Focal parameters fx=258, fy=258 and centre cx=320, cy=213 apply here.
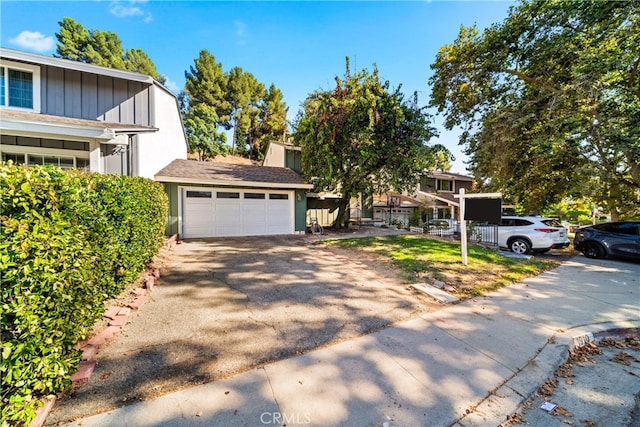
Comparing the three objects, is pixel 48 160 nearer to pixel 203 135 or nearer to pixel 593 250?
pixel 203 135

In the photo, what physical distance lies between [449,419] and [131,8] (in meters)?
13.1

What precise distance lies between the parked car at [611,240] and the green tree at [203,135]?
86.0 ft

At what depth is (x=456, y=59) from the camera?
11945 mm

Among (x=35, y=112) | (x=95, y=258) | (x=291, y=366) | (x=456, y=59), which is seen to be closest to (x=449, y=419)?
(x=291, y=366)

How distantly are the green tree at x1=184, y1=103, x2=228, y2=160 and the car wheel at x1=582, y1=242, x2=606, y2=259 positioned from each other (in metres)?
26.3

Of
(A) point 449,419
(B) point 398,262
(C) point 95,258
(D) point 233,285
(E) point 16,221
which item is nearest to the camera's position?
(E) point 16,221

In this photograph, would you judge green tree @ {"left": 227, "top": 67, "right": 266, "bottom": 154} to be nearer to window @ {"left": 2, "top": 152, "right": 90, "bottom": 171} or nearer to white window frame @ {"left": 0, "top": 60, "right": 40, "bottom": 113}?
white window frame @ {"left": 0, "top": 60, "right": 40, "bottom": 113}

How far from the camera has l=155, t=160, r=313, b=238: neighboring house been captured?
416 inches

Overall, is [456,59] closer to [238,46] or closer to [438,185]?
[238,46]

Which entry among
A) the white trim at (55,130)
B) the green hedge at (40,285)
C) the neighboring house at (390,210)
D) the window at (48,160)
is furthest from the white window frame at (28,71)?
the neighboring house at (390,210)

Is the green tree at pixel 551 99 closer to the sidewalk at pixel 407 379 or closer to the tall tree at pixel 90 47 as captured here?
the sidewalk at pixel 407 379

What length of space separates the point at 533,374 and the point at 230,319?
3.77 m

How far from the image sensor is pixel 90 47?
2472 cm

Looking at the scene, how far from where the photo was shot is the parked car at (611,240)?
8.95 meters
